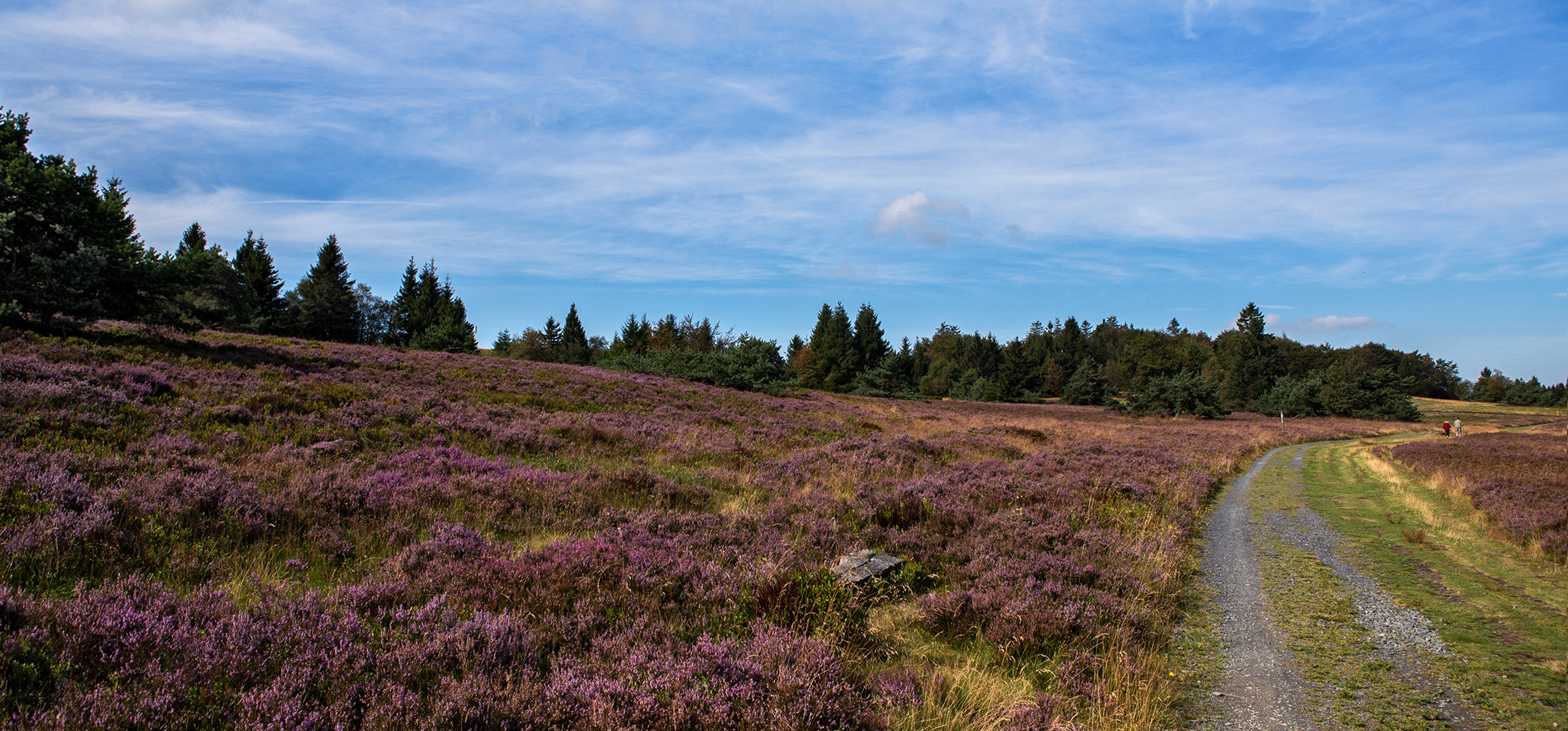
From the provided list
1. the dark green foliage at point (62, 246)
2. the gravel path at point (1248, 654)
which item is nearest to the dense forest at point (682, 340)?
the dark green foliage at point (62, 246)

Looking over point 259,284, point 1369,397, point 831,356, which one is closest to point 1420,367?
point 1369,397

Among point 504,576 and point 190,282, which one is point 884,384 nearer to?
point 190,282

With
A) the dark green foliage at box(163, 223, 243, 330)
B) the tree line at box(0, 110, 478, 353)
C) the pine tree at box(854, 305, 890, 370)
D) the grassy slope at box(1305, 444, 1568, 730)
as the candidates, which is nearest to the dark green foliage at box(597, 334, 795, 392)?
the dark green foliage at box(163, 223, 243, 330)

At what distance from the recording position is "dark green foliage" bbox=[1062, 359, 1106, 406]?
75.2 m

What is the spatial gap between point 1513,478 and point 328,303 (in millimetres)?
76661

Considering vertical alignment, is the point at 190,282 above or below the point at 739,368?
above

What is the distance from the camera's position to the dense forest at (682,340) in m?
14.5

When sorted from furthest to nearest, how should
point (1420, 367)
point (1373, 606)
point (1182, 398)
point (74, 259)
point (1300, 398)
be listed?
point (1420, 367)
point (1300, 398)
point (1182, 398)
point (74, 259)
point (1373, 606)

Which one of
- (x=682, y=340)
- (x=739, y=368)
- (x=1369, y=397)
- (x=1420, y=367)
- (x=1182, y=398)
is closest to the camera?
(x=739, y=368)

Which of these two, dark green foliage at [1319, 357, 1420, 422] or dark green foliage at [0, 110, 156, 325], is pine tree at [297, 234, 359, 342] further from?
dark green foliage at [1319, 357, 1420, 422]

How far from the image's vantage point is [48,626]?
134 inches

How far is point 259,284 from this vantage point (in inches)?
2235

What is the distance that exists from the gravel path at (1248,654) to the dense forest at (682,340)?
920 inches

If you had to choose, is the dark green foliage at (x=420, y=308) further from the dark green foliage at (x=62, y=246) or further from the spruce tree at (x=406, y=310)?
the dark green foliage at (x=62, y=246)
